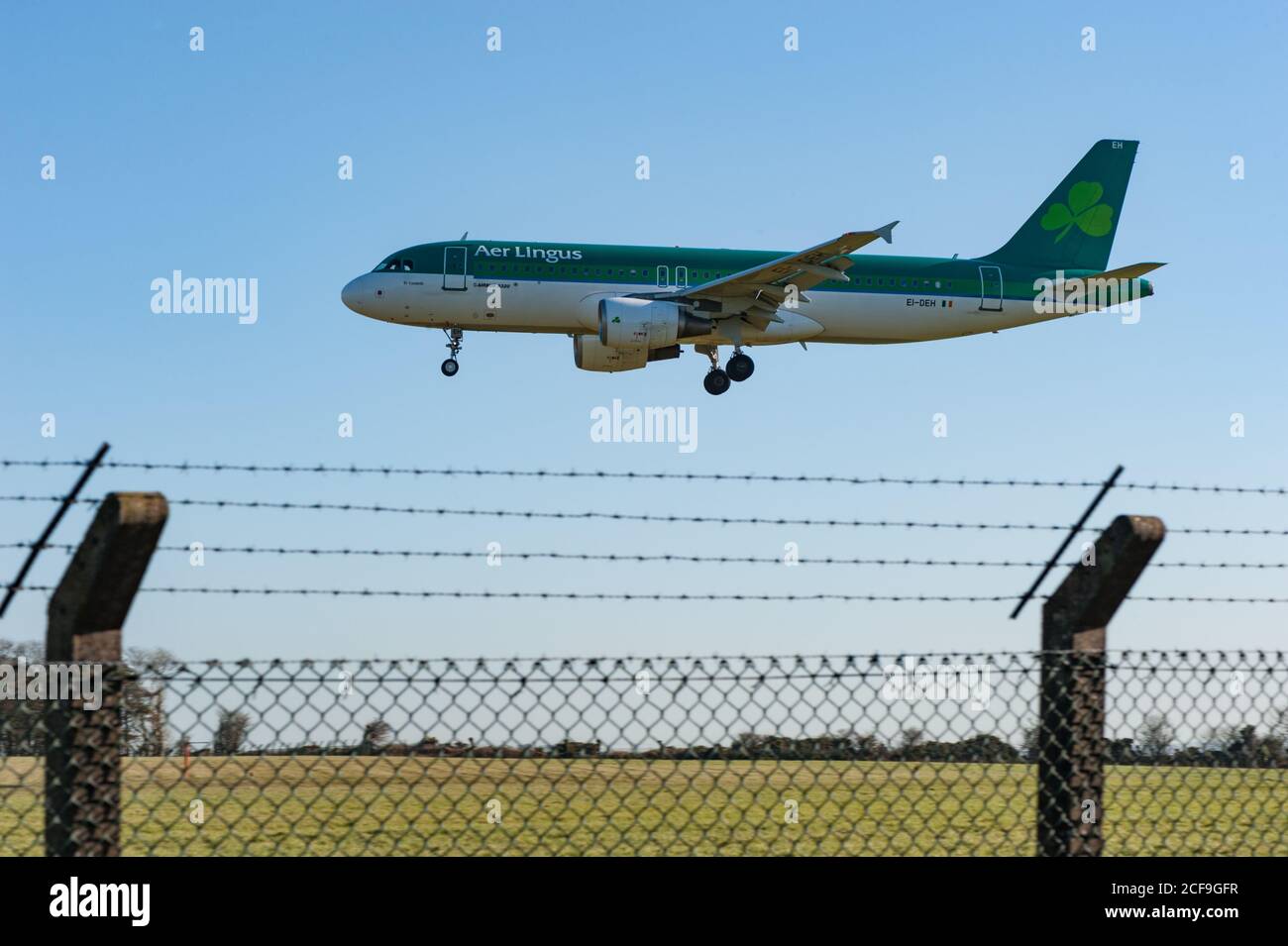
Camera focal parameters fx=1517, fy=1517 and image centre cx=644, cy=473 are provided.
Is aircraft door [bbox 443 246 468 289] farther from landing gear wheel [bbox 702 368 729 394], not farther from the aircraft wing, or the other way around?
landing gear wheel [bbox 702 368 729 394]

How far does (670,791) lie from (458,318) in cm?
2109

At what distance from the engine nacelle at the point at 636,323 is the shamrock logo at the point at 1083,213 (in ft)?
44.3

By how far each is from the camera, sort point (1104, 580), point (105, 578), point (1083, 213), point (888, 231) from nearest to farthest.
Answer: point (105, 578), point (1104, 580), point (888, 231), point (1083, 213)

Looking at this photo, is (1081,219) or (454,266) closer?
(454,266)

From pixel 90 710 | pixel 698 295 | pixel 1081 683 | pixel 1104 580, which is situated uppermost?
pixel 698 295

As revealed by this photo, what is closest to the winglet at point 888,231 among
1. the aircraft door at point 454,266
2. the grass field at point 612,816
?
the aircraft door at point 454,266

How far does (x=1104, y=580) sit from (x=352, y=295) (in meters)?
23.8

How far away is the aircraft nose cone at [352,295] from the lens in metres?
26.7

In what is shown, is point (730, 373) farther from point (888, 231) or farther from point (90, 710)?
point (90, 710)

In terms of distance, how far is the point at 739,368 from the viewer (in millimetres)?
28156

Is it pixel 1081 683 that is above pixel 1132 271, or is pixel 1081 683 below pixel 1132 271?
below

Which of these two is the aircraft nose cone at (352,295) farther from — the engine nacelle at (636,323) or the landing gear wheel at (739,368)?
the landing gear wheel at (739,368)

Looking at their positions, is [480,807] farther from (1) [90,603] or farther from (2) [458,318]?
(2) [458,318]

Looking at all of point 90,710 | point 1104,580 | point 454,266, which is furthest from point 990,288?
point 90,710
